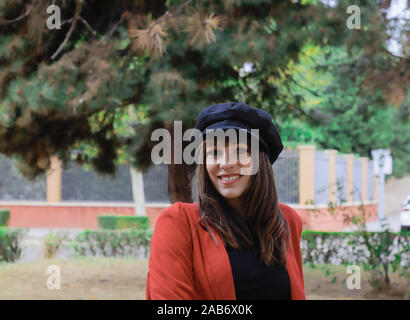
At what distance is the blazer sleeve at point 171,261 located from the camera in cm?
146

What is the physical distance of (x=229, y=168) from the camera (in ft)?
5.35

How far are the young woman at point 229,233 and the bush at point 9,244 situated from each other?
8.36 metres

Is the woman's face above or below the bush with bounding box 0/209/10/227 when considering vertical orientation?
above

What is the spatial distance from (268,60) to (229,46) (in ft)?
1.58

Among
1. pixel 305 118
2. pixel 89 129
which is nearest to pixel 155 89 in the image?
pixel 89 129

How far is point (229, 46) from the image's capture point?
5.32 m

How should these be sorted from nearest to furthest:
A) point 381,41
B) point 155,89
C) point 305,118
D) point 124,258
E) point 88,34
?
point 155,89
point 381,41
point 88,34
point 305,118
point 124,258

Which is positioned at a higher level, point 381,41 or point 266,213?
point 381,41

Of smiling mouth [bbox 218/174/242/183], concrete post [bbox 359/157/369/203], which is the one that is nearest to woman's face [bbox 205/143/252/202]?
smiling mouth [bbox 218/174/242/183]

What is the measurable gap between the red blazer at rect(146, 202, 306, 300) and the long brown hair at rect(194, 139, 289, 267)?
2.5 inches

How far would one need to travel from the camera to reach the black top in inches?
60.6

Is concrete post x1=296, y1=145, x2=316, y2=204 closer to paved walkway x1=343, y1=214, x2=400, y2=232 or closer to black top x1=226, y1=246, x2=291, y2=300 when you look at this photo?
paved walkway x1=343, y1=214, x2=400, y2=232
